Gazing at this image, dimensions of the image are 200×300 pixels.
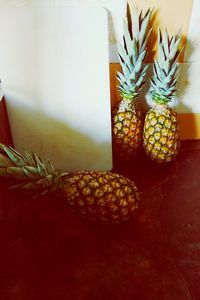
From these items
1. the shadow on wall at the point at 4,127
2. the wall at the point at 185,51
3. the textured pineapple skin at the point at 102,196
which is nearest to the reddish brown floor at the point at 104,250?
the textured pineapple skin at the point at 102,196

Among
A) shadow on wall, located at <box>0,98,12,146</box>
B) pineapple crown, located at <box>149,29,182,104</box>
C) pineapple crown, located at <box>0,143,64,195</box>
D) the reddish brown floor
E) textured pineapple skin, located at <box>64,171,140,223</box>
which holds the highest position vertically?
pineapple crown, located at <box>149,29,182,104</box>

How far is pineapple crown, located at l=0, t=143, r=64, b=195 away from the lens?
0.73 metres

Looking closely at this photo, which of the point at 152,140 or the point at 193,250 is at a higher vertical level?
the point at 152,140

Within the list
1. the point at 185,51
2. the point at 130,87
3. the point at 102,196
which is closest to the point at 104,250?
the point at 102,196

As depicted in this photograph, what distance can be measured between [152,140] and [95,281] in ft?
1.53

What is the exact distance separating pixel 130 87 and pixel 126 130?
14cm

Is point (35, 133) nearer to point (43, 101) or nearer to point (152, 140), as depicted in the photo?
point (43, 101)

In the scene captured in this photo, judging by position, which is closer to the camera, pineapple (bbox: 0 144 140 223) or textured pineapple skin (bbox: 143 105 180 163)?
pineapple (bbox: 0 144 140 223)

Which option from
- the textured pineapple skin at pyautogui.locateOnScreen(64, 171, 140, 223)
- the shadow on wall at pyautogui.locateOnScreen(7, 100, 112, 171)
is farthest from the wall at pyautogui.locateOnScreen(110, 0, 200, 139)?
the textured pineapple skin at pyautogui.locateOnScreen(64, 171, 140, 223)

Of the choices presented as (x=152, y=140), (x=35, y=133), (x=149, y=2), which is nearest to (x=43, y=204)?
(x=35, y=133)

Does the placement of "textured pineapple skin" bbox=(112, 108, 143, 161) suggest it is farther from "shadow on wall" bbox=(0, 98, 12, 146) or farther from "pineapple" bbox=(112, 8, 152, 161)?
"shadow on wall" bbox=(0, 98, 12, 146)

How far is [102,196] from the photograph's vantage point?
73cm

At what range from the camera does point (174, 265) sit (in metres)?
0.68

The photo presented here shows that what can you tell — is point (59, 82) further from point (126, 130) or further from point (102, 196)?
point (102, 196)
